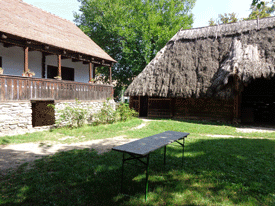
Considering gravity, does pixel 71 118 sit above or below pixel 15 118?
below

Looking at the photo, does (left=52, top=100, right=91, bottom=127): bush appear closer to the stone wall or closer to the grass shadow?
the stone wall

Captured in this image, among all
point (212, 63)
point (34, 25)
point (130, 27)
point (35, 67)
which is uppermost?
point (130, 27)

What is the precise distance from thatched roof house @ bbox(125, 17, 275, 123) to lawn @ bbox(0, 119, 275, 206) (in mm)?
6710

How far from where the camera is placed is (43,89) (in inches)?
363

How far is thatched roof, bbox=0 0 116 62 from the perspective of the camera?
28.4 feet

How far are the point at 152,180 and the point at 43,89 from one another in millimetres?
7935

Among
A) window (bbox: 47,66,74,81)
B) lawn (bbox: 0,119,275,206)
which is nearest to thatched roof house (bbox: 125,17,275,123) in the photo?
window (bbox: 47,66,74,81)

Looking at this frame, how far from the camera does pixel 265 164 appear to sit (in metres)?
4.55

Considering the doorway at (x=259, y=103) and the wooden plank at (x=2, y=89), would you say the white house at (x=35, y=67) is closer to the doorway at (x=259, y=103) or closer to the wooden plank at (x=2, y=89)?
the wooden plank at (x=2, y=89)

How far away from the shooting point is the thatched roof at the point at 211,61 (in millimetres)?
11281

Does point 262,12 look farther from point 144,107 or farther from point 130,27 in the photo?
point 144,107

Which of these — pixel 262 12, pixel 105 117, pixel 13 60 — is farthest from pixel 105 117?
pixel 262 12

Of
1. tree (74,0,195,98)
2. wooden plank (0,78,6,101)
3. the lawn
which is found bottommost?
the lawn

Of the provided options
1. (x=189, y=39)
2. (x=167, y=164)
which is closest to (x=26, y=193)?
(x=167, y=164)
